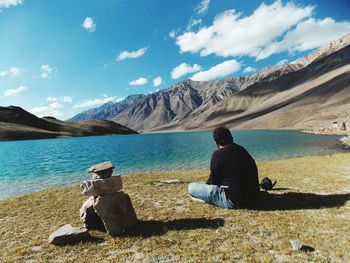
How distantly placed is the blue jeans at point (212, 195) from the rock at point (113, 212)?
160 inches

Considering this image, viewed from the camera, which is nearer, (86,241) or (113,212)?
(86,241)

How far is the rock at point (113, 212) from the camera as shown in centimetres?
1029

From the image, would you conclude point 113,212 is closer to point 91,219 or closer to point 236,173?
point 91,219

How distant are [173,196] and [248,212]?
5.46 meters

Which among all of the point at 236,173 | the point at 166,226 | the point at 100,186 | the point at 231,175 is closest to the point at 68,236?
the point at 100,186

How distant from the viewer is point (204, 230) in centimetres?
1018

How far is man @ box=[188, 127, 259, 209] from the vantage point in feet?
38.3

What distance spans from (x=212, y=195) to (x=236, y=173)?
6.45 feet

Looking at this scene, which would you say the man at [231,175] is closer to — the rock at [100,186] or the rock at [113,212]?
the rock at [113,212]

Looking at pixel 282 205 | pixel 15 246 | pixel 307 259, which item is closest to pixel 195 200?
pixel 282 205

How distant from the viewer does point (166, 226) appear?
35.8ft

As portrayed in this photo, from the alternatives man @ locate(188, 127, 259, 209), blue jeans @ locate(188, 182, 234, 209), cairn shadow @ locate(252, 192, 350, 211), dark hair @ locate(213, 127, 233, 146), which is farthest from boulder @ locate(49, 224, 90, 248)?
cairn shadow @ locate(252, 192, 350, 211)

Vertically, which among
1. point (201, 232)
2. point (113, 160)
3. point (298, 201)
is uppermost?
point (201, 232)

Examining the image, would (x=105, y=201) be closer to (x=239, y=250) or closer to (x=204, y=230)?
(x=204, y=230)
